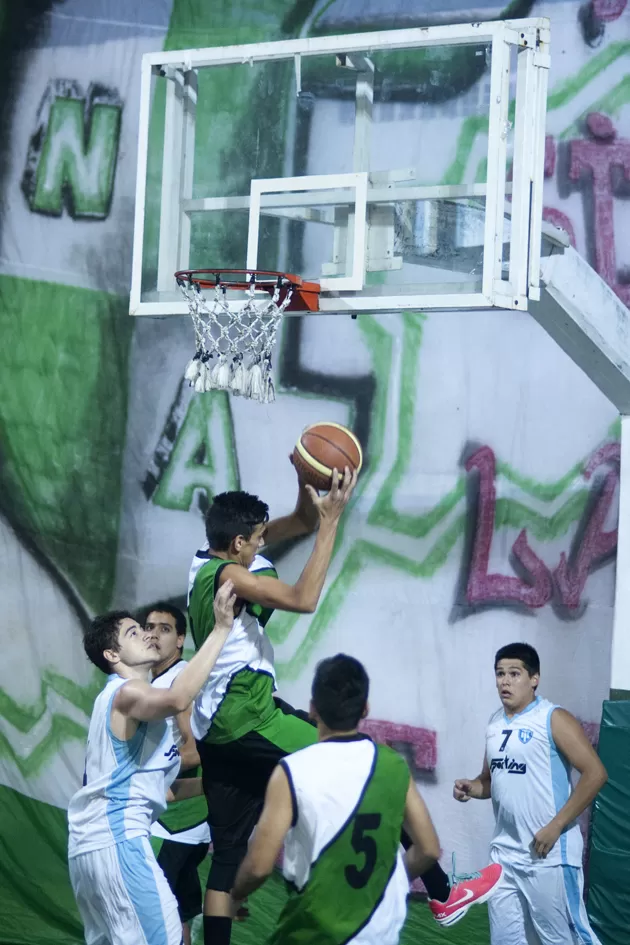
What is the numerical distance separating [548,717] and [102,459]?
12.1 feet

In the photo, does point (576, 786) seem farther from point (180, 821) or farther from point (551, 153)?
point (551, 153)

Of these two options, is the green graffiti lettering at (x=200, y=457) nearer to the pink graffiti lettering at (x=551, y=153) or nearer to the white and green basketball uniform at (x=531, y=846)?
the pink graffiti lettering at (x=551, y=153)

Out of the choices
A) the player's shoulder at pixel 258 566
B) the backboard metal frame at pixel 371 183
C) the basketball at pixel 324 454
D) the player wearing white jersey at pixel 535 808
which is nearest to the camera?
the basketball at pixel 324 454

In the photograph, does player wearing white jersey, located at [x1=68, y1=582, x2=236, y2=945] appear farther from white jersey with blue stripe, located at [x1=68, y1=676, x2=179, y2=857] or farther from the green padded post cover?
the green padded post cover

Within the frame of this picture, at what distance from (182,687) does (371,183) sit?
94.0 inches

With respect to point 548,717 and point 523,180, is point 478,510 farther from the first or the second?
point 523,180

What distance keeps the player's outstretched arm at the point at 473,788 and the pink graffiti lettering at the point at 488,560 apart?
4.24 ft

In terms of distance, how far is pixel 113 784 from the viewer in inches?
197

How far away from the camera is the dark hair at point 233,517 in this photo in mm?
5340

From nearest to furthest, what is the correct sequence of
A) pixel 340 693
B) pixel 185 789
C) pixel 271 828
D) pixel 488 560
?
pixel 271 828
pixel 340 693
pixel 185 789
pixel 488 560

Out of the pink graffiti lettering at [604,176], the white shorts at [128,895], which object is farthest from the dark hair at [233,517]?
the pink graffiti lettering at [604,176]

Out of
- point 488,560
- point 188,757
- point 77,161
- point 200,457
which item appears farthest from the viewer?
point 77,161

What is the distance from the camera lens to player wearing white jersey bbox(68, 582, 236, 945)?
4.95 m

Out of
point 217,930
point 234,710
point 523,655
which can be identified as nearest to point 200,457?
point 523,655
